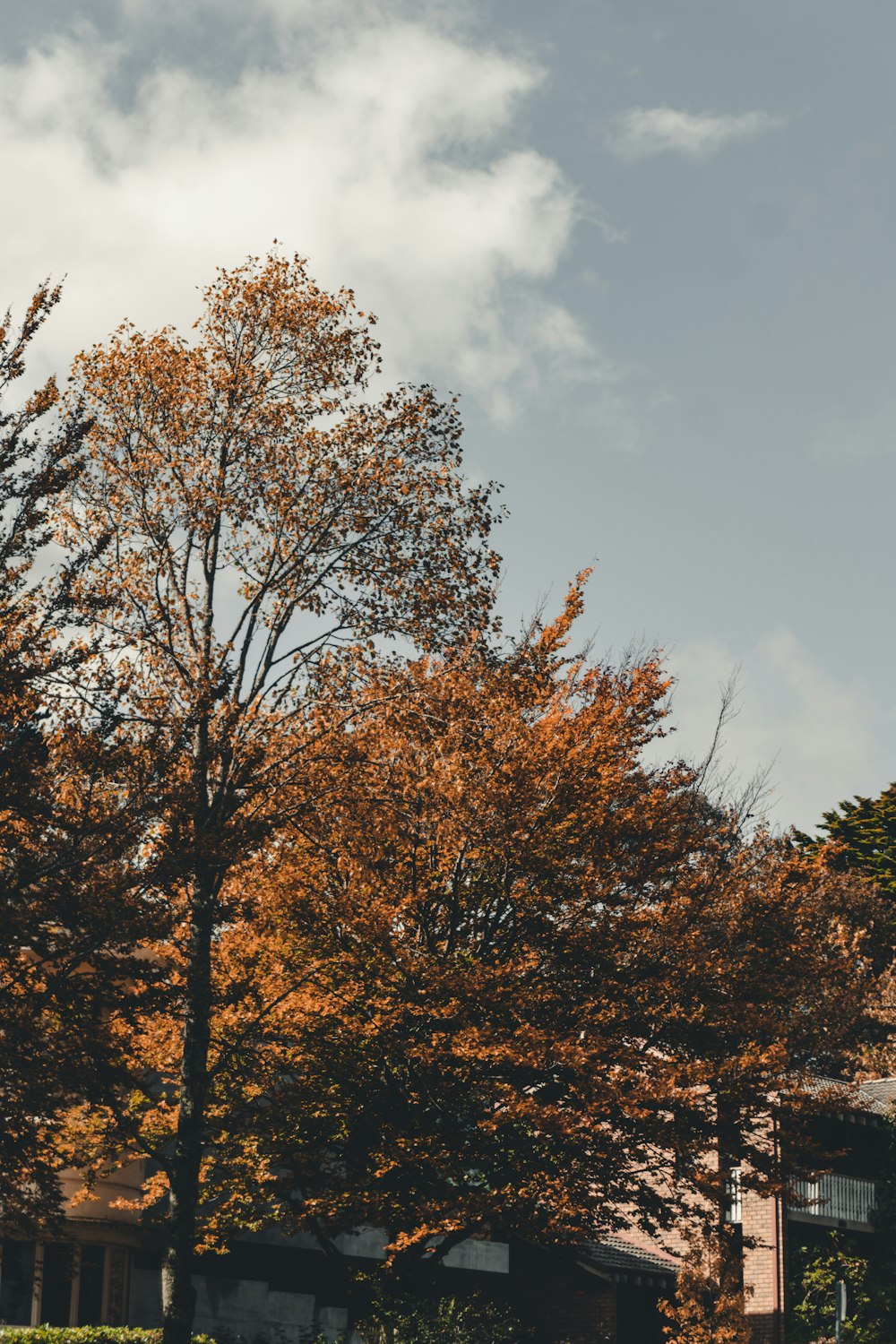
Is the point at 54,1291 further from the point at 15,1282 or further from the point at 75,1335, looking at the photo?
the point at 75,1335

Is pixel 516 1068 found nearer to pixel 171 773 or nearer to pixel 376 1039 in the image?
pixel 376 1039

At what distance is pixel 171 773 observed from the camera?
642 inches

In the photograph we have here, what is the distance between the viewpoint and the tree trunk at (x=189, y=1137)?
17.1 metres

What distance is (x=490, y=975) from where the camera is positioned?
1966 centimetres

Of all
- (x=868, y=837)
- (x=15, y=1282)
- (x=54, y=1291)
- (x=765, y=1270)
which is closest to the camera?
(x=15, y=1282)

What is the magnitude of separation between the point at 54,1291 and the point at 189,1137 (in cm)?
748

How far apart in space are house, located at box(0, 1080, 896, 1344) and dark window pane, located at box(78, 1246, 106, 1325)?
22 millimetres

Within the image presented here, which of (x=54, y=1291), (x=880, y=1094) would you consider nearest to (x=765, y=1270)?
(x=880, y=1094)

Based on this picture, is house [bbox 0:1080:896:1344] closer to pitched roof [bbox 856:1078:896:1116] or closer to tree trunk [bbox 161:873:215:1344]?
pitched roof [bbox 856:1078:896:1116]

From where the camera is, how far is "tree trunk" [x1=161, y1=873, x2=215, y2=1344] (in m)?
17.1

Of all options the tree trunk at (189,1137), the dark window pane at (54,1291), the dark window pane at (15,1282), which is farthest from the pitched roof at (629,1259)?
the tree trunk at (189,1137)

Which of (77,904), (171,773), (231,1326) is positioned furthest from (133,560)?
(231,1326)

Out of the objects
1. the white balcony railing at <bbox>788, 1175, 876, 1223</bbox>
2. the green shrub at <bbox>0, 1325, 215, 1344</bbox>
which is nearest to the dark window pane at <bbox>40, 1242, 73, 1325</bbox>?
the green shrub at <bbox>0, 1325, 215, 1344</bbox>

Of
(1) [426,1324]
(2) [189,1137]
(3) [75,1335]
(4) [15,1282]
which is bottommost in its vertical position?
(3) [75,1335]
